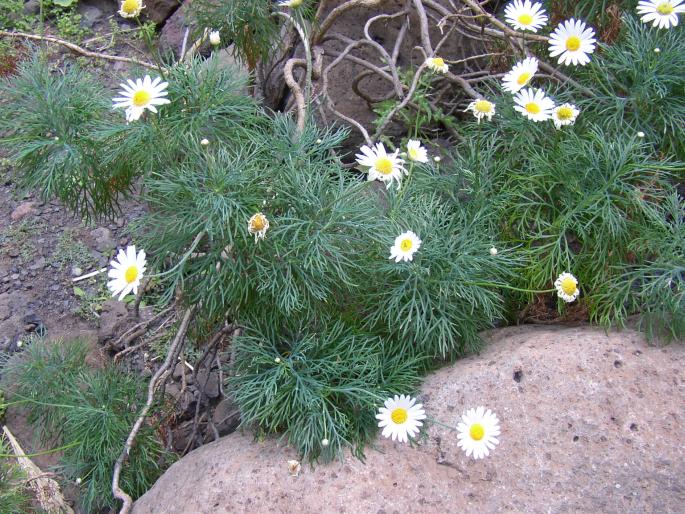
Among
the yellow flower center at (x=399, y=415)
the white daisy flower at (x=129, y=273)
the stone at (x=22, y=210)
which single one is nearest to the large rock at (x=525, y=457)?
the yellow flower center at (x=399, y=415)

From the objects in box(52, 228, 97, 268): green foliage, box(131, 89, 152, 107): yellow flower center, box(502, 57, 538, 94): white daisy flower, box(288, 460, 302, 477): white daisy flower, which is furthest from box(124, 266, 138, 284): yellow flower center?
box(52, 228, 97, 268): green foliage

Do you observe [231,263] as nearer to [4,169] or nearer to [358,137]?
[358,137]

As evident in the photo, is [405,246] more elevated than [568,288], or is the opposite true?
[405,246]

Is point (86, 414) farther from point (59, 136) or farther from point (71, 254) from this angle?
point (71, 254)

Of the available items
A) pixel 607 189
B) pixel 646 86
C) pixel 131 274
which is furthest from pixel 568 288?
pixel 131 274

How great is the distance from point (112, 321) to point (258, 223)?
63.2 inches

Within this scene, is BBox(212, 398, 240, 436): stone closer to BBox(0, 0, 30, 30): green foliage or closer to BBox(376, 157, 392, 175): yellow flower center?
BBox(376, 157, 392, 175): yellow flower center

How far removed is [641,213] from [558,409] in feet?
2.35

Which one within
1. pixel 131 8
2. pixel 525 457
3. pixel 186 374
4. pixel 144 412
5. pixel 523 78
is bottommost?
pixel 186 374

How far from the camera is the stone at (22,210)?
3.62 m

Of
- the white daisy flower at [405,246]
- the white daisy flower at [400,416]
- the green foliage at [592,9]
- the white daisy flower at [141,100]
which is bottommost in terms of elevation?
the white daisy flower at [400,416]

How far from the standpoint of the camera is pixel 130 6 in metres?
2.00

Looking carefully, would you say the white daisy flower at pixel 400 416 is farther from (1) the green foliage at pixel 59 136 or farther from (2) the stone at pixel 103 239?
(2) the stone at pixel 103 239

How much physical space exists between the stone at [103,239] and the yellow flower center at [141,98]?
5.61 ft
